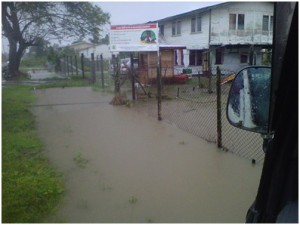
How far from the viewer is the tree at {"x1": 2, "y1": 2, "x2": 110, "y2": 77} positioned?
22.8 metres

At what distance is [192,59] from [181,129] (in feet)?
54.2

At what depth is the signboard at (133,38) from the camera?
14086 millimetres

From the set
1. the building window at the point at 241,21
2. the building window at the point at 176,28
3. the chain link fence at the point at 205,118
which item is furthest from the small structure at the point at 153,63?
the building window at the point at 241,21

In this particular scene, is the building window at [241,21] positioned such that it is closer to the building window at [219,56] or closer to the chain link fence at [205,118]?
the building window at [219,56]

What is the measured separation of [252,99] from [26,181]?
10.4ft

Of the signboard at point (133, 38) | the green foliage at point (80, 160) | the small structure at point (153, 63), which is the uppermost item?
the signboard at point (133, 38)

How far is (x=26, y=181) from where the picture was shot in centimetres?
405

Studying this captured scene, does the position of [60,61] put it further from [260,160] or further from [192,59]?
[260,160]

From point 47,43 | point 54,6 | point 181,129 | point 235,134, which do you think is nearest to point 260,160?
point 235,134

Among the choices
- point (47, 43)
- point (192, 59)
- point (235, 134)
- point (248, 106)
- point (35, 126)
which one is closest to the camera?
point (248, 106)

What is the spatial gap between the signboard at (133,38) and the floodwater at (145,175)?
7.37 m

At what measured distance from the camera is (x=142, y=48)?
46.5 ft

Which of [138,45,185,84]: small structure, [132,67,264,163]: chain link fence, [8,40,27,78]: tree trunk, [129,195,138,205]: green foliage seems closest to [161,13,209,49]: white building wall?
[138,45,185,84]: small structure

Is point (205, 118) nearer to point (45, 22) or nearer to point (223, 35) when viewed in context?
point (223, 35)
